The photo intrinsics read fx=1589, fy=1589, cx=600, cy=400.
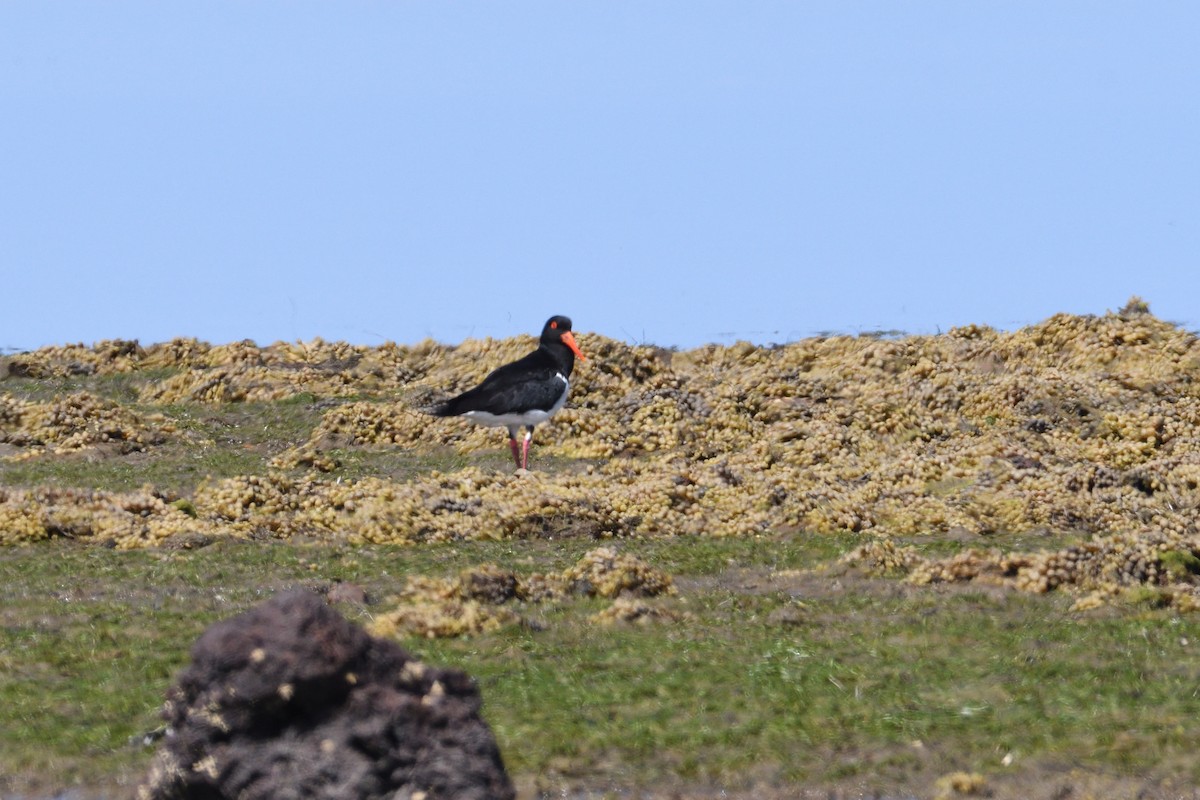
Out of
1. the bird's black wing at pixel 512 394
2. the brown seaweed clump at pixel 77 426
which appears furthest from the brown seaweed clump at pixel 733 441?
the bird's black wing at pixel 512 394

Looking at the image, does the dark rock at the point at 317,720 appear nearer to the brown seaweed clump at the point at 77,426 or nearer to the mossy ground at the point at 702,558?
the mossy ground at the point at 702,558

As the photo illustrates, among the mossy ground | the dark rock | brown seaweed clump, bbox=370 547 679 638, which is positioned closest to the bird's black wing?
the mossy ground

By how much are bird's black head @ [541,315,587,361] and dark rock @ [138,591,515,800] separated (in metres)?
21.1

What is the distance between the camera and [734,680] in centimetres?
1227

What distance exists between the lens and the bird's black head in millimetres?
29047

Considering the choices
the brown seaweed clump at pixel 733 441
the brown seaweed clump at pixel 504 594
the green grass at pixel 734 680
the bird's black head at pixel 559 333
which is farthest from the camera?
the bird's black head at pixel 559 333

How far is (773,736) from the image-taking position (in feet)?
35.4

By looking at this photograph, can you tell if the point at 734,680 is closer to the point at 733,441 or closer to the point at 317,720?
the point at 317,720

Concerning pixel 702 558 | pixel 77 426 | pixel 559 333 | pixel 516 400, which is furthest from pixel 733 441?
pixel 77 426

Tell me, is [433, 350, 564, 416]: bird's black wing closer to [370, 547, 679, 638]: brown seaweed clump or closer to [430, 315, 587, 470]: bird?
[430, 315, 587, 470]: bird

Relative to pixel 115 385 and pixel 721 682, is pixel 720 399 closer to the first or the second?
pixel 115 385

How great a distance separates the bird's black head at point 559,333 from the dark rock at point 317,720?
21.1 meters

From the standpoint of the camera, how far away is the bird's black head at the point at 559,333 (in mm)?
29047

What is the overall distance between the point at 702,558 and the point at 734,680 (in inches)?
279
